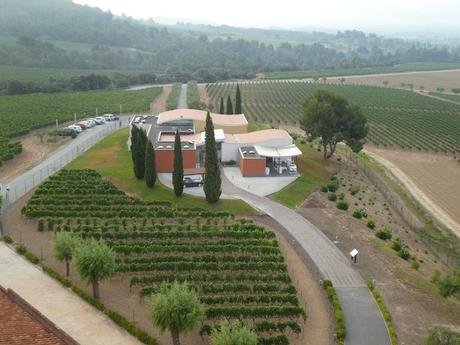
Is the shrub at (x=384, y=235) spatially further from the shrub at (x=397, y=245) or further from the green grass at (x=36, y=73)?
the green grass at (x=36, y=73)

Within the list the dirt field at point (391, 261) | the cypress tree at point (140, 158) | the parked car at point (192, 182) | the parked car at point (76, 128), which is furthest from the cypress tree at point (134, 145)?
the parked car at point (76, 128)

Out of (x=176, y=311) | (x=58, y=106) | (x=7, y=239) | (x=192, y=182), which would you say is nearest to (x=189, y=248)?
(x=176, y=311)

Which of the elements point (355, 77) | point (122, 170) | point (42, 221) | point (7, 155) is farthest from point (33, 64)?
→ point (42, 221)

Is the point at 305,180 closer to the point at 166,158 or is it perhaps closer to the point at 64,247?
the point at 166,158

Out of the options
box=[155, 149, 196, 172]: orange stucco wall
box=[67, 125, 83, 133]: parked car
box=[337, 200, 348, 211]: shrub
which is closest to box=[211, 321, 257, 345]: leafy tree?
box=[337, 200, 348, 211]: shrub

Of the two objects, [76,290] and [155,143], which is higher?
[155,143]

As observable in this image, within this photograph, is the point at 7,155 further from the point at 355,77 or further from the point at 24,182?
the point at 355,77
